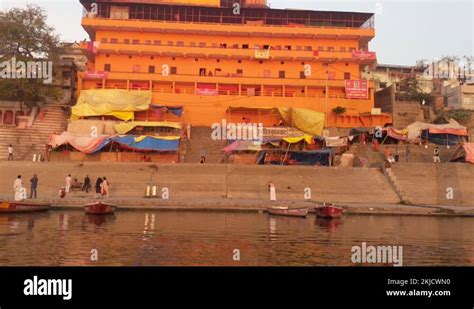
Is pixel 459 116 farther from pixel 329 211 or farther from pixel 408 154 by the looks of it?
pixel 329 211

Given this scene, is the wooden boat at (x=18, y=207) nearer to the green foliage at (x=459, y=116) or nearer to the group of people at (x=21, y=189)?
the group of people at (x=21, y=189)

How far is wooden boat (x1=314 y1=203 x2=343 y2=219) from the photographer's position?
23.9 m

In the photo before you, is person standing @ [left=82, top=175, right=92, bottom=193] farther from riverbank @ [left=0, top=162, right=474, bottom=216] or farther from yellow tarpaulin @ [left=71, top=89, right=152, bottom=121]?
yellow tarpaulin @ [left=71, top=89, right=152, bottom=121]

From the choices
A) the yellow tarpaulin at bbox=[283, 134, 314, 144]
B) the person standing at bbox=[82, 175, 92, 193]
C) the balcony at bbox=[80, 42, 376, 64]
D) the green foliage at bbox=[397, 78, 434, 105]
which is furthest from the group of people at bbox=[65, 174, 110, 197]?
the green foliage at bbox=[397, 78, 434, 105]

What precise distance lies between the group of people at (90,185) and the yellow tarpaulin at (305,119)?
21.5 metres

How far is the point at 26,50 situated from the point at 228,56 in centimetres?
1985

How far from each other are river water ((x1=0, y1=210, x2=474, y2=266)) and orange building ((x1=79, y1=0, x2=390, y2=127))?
26004 mm

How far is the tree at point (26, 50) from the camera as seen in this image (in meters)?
42.5

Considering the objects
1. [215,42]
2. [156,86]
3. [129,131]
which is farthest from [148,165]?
[215,42]

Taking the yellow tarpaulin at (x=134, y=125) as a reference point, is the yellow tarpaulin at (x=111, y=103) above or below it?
above

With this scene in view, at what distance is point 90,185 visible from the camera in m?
29.9

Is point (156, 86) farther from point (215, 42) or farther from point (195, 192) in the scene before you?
point (195, 192)
